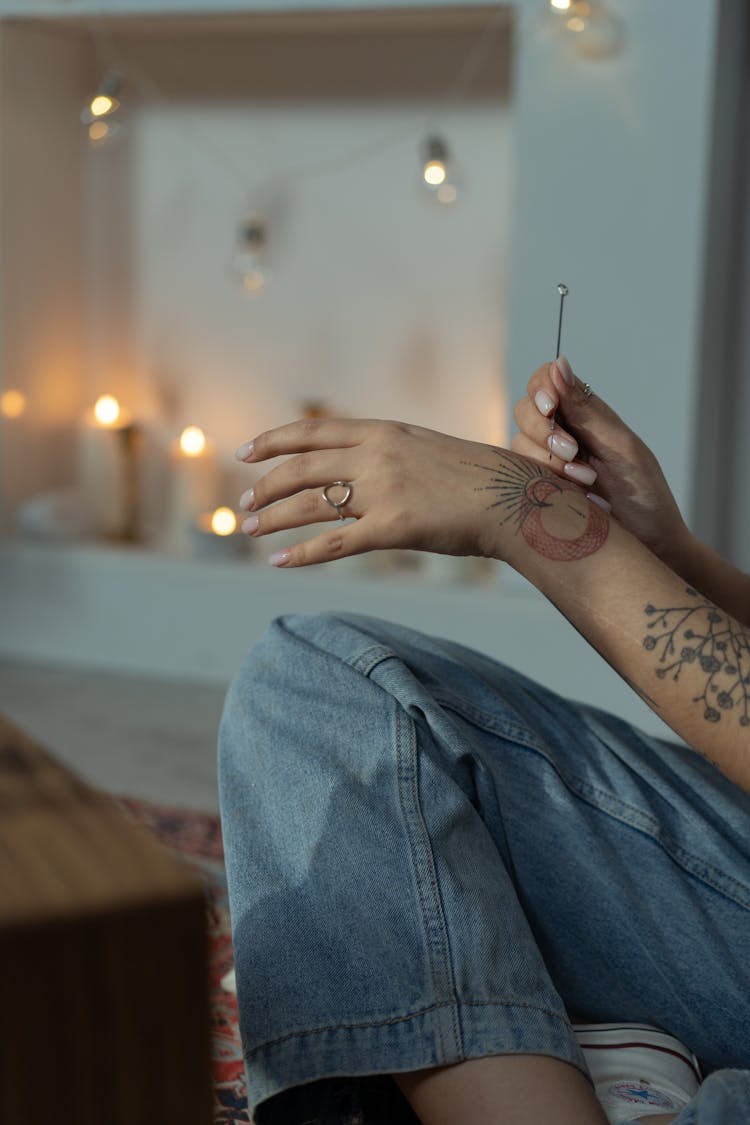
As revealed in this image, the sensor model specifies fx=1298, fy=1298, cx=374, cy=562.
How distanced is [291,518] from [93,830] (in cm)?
38

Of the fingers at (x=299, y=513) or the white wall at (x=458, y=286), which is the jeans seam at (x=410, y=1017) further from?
the white wall at (x=458, y=286)

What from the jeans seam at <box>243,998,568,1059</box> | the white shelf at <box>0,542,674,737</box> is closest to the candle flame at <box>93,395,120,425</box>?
the white shelf at <box>0,542,674,737</box>

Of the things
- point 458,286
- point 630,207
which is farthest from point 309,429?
point 458,286

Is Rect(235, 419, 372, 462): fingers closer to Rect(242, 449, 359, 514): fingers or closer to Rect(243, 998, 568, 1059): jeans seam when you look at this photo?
Rect(242, 449, 359, 514): fingers

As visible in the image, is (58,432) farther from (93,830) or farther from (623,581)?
(93,830)

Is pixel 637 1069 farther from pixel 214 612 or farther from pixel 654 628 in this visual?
pixel 214 612

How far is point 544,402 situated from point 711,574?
0.20 m

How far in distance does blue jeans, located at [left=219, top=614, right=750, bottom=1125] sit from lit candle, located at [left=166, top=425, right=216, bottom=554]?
75.5 inches

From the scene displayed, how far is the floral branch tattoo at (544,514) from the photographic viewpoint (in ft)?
2.53

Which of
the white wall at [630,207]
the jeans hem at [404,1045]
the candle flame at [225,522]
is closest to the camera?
the jeans hem at [404,1045]

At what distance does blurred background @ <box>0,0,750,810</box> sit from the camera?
86.0 inches

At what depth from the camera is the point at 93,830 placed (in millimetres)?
409

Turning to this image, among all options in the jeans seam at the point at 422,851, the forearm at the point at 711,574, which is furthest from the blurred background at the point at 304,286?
the jeans seam at the point at 422,851

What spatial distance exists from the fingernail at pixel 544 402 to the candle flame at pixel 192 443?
192cm
